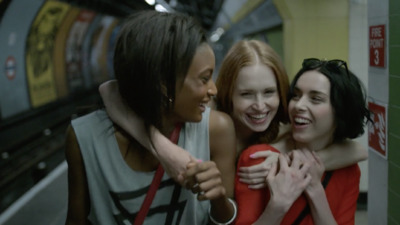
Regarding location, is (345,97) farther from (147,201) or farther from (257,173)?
(147,201)

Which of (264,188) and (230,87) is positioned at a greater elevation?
(230,87)

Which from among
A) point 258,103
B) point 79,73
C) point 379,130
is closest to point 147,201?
point 258,103

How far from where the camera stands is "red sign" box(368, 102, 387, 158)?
2367 mm

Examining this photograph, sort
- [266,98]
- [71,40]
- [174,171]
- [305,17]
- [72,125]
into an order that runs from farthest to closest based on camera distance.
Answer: [71,40] < [305,17] < [266,98] < [72,125] < [174,171]

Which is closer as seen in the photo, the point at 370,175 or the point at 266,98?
A: the point at 266,98

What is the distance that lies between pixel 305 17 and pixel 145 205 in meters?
4.22

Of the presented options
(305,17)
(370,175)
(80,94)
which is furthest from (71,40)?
(370,175)

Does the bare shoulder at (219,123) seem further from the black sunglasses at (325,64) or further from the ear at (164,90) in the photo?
the black sunglasses at (325,64)

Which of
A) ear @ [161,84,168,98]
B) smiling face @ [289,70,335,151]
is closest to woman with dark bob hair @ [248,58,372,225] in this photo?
smiling face @ [289,70,335,151]

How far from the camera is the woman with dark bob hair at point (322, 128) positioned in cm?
162

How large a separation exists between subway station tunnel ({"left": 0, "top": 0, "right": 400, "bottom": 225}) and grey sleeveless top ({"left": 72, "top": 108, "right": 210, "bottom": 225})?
158 millimetres

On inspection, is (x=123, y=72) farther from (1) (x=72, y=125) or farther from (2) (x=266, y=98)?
(2) (x=266, y=98)

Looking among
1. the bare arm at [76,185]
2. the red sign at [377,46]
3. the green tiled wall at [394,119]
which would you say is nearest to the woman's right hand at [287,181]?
the bare arm at [76,185]

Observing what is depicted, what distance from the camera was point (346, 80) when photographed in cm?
164
